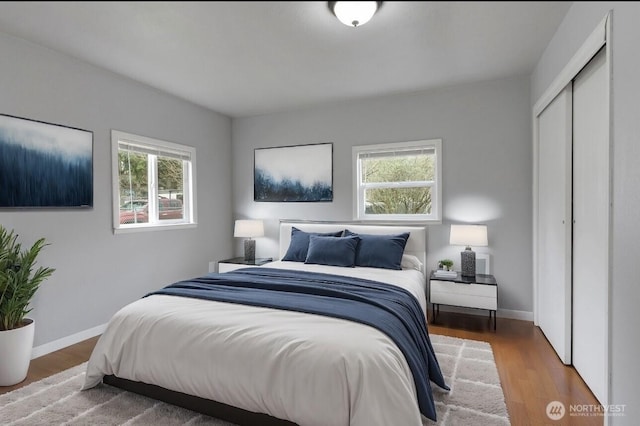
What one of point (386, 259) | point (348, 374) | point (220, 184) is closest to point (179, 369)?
point (348, 374)

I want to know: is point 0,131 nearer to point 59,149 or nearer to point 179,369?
point 59,149

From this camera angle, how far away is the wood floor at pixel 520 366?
190 cm

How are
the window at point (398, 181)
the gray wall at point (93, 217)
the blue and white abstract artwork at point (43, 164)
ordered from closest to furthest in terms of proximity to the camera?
the blue and white abstract artwork at point (43, 164) < the gray wall at point (93, 217) < the window at point (398, 181)

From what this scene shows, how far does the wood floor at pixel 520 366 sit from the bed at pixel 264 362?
53 centimetres

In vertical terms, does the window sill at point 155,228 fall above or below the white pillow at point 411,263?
above

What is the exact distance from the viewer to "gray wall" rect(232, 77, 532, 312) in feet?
10.8

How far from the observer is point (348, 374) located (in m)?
1.43

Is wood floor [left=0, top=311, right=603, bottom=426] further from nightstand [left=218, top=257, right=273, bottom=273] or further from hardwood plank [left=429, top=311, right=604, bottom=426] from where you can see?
nightstand [left=218, top=257, right=273, bottom=273]

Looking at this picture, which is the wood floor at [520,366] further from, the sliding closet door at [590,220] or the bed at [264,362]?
the bed at [264,362]

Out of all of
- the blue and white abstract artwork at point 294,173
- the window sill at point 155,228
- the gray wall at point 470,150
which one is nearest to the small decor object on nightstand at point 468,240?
the gray wall at point 470,150

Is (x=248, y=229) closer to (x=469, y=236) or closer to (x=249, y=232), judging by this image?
(x=249, y=232)

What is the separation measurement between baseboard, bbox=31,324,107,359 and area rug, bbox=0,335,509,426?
0.51 m

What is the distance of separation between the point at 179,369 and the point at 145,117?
2.69 meters

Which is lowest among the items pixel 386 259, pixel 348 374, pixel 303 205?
pixel 348 374
